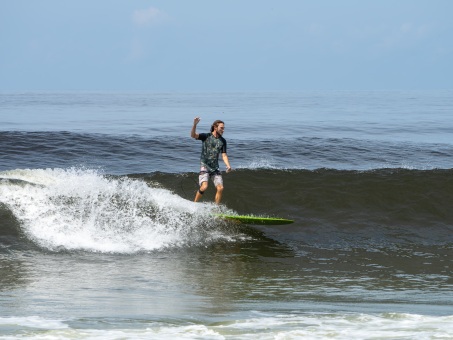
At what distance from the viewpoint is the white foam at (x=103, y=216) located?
514 inches

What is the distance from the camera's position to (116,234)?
13375 mm

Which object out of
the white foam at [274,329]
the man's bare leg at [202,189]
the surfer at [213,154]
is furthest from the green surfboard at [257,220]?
the white foam at [274,329]

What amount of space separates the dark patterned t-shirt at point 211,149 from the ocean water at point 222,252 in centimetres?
87

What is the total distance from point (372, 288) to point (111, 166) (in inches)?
572

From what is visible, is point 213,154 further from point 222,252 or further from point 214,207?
point 222,252

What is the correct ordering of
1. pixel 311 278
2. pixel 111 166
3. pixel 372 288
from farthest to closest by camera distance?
pixel 111 166
pixel 311 278
pixel 372 288

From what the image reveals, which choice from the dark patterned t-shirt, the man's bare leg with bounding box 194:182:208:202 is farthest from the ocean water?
the dark patterned t-shirt

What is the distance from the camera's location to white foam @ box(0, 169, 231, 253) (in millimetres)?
13047

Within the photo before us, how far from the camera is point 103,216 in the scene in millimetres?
14047

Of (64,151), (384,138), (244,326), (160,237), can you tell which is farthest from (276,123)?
(244,326)

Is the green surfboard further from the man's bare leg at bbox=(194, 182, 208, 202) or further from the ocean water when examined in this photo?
the man's bare leg at bbox=(194, 182, 208, 202)

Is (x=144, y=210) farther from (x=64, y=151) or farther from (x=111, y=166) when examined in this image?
(x=64, y=151)

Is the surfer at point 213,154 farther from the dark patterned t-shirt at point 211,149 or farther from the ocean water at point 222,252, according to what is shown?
the ocean water at point 222,252

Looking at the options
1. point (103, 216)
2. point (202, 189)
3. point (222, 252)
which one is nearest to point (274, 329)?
point (222, 252)
